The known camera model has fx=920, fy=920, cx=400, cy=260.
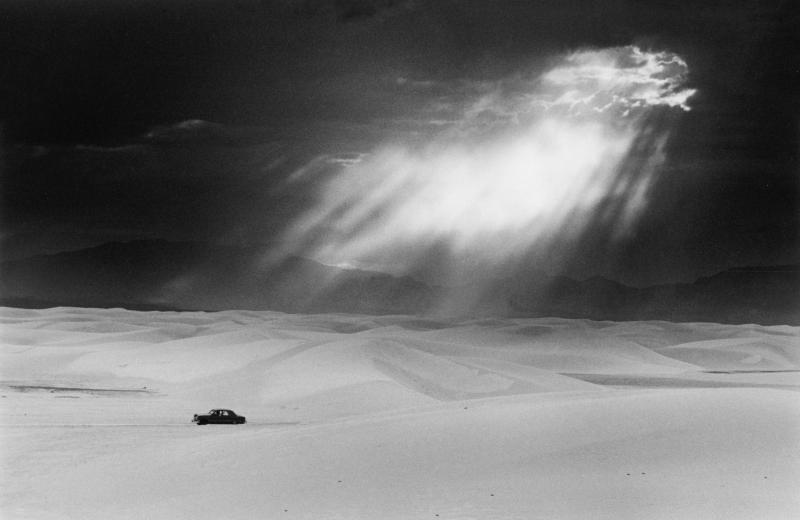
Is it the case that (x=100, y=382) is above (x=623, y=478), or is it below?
above

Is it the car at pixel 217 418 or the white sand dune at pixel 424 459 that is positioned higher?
the car at pixel 217 418

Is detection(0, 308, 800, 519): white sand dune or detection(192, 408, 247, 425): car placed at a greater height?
detection(192, 408, 247, 425): car

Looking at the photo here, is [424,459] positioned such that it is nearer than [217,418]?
Yes

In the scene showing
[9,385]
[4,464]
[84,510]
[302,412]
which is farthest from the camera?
[9,385]

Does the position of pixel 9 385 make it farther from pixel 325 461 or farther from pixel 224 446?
pixel 325 461

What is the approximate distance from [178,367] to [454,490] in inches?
1739

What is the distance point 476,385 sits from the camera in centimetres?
5078

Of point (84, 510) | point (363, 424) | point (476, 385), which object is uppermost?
point (476, 385)

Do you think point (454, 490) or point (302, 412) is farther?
point (302, 412)

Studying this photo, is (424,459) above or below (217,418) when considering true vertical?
below

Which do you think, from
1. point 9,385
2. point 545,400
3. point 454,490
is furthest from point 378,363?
→ point 454,490

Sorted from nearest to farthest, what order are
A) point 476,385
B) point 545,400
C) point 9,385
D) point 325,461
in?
point 325,461
point 545,400
point 9,385
point 476,385

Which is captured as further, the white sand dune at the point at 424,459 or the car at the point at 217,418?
the car at the point at 217,418

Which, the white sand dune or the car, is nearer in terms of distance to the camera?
the white sand dune
